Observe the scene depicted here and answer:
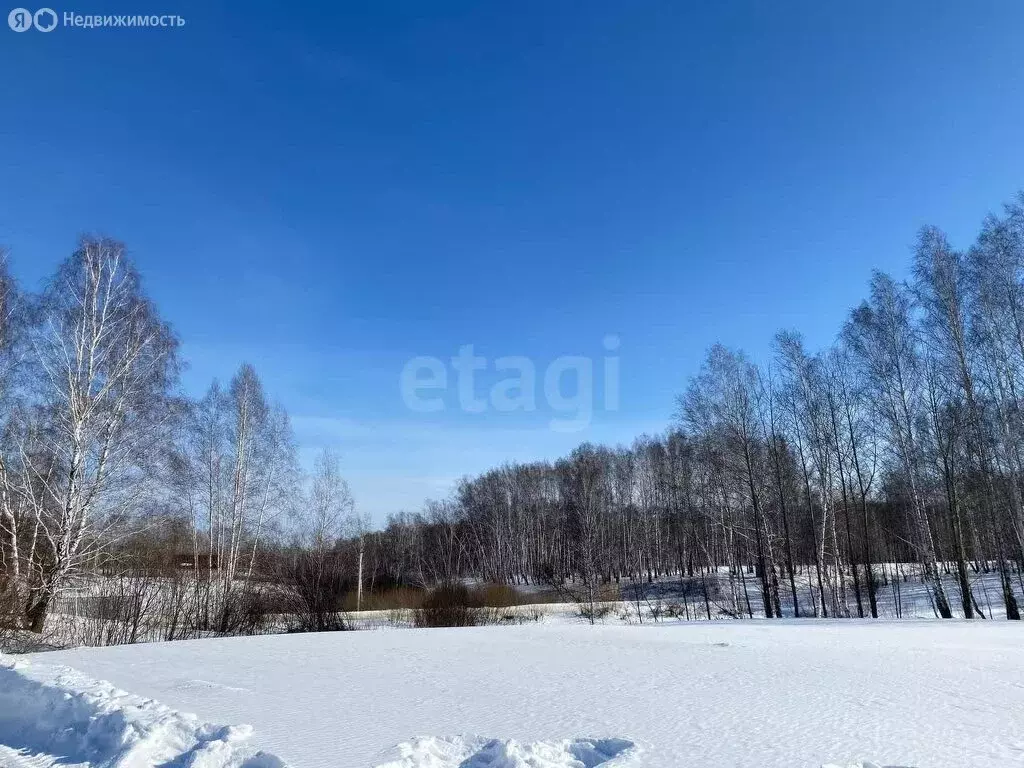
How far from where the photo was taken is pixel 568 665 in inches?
271

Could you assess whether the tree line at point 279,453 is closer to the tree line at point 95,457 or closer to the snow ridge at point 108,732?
the tree line at point 95,457

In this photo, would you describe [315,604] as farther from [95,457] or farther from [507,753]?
[507,753]

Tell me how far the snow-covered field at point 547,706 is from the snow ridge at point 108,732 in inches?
0.7

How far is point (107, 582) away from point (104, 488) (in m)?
2.15

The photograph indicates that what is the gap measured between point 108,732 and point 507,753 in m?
2.93

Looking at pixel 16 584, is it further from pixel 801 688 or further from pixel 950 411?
pixel 950 411

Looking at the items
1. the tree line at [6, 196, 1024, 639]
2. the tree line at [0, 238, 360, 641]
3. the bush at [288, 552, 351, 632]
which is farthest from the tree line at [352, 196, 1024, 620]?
the tree line at [0, 238, 360, 641]

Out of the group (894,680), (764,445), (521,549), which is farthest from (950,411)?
(521,549)

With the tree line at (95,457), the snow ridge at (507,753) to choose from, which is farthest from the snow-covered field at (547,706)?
the tree line at (95,457)

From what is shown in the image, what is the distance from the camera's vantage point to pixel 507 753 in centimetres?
337

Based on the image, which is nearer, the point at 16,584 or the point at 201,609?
the point at 16,584

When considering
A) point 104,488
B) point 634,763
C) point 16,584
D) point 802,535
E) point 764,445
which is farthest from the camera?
point 802,535

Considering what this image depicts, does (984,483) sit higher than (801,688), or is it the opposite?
(984,483)

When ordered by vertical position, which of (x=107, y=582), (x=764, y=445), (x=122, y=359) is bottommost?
(x=107, y=582)
